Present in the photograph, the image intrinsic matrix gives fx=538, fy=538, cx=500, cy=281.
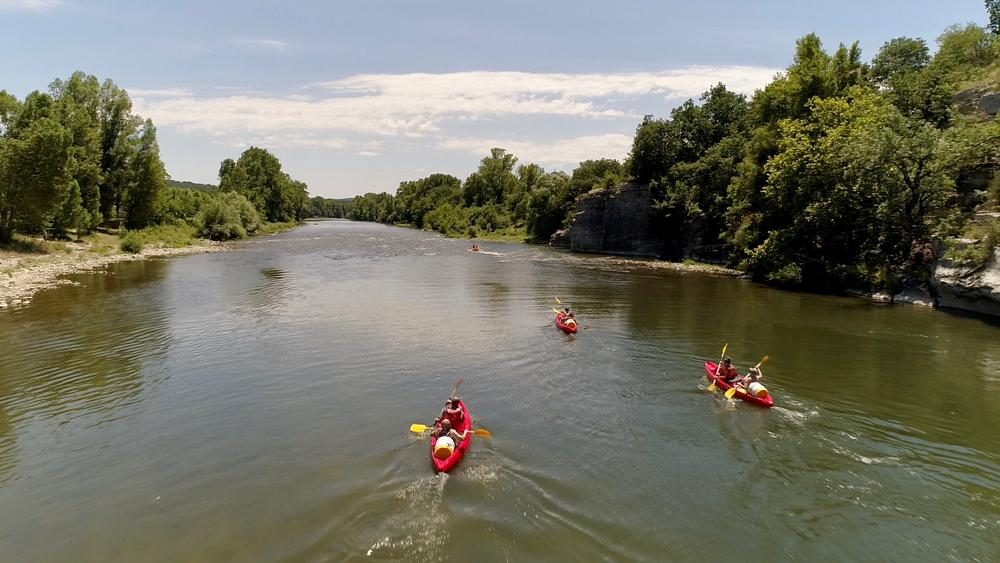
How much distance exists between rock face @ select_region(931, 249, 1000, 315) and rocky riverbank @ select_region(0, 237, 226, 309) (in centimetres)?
5439

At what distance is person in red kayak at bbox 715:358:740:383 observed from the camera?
19241 mm

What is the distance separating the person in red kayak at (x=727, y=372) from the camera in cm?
1924

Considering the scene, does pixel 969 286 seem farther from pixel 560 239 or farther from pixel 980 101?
pixel 560 239

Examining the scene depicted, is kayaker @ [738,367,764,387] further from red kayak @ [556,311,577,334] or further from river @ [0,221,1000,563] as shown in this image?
red kayak @ [556,311,577,334]

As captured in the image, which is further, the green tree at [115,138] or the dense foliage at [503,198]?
the dense foliage at [503,198]

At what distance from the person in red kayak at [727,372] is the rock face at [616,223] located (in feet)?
180

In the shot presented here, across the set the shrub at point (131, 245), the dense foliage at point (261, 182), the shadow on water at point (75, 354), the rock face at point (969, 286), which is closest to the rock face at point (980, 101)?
the rock face at point (969, 286)

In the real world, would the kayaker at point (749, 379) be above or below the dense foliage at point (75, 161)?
below

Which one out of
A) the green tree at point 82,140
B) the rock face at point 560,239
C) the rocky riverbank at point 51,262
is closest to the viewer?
the rocky riverbank at point 51,262

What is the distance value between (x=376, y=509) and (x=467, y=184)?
13836 centimetres

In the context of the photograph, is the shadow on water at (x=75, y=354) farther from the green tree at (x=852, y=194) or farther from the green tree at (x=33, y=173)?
the green tree at (x=852, y=194)

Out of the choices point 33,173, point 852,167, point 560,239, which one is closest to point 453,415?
point 852,167

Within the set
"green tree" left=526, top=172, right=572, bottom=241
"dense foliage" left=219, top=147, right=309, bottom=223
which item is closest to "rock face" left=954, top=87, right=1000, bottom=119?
"green tree" left=526, top=172, right=572, bottom=241

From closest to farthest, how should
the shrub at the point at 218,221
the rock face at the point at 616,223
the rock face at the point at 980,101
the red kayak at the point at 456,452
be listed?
the red kayak at the point at 456,452
the rock face at the point at 980,101
the rock face at the point at 616,223
the shrub at the point at 218,221
